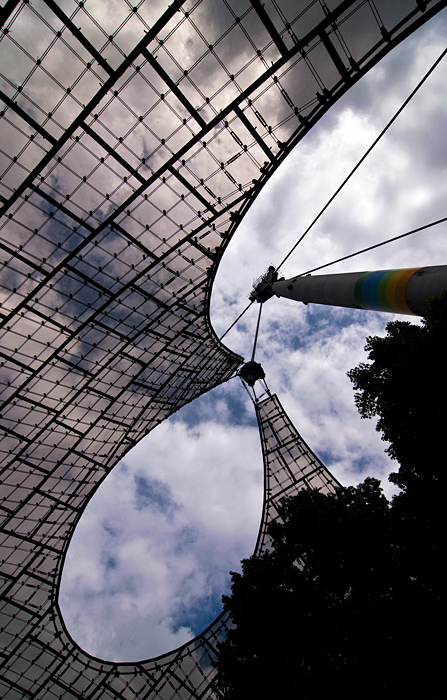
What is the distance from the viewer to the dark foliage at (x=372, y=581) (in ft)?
26.3

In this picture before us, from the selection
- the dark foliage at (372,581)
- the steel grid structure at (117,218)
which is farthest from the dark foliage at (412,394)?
the steel grid structure at (117,218)

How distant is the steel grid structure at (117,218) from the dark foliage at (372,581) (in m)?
12.6

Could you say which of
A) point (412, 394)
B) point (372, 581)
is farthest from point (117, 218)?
point (372, 581)

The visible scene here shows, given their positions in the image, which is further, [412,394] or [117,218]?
[117,218]

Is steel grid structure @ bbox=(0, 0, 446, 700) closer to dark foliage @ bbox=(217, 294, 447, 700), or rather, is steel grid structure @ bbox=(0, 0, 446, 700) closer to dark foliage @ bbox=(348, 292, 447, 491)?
dark foliage @ bbox=(348, 292, 447, 491)

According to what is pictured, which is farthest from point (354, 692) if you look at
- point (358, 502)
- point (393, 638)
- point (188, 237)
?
point (188, 237)

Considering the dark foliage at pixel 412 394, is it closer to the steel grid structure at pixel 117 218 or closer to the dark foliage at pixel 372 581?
the dark foliage at pixel 372 581

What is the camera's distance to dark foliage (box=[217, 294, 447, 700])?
316 inches

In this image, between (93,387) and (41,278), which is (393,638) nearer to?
(41,278)

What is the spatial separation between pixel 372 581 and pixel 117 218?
20221mm

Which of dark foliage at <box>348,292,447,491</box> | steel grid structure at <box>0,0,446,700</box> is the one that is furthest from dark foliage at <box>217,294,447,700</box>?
steel grid structure at <box>0,0,446,700</box>

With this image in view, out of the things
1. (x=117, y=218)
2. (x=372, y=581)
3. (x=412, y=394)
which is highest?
(x=117, y=218)

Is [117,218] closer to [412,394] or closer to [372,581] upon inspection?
[412,394]

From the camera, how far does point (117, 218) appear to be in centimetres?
2034
